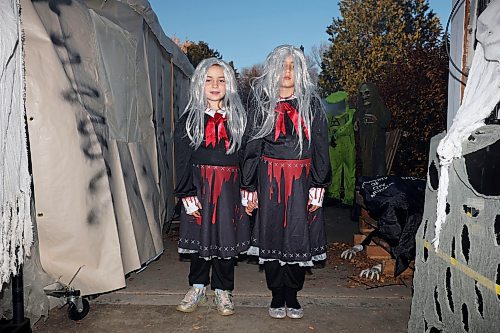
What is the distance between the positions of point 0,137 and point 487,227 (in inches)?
83.2

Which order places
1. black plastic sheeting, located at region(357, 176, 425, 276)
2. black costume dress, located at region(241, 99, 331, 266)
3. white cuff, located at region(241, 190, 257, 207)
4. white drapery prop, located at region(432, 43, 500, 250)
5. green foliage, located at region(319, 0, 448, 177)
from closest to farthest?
white drapery prop, located at region(432, 43, 500, 250) → black costume dress, located at region(241, 99, 331, 266) → white cuff, located at region(241, 190, 257, 207) → black plastic sheeting, located at region(357, 176, 425, 276) → green foliage, located at region(319, 0, 448, 177)

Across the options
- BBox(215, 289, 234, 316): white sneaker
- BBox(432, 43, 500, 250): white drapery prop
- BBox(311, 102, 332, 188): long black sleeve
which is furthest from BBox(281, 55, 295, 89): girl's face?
BBox(215, 289, 234, 316): white sneaker

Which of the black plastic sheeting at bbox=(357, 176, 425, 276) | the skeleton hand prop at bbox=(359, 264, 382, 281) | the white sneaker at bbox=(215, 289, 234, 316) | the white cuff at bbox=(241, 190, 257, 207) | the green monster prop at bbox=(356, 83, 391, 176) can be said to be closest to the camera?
the white cuff at bbox=(241, 190, 257, 207)

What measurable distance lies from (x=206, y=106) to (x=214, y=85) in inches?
6.0

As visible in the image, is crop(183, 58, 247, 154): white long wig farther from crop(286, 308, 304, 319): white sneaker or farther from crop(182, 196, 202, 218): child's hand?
crop(286, 308, 304, 319): white sneaker

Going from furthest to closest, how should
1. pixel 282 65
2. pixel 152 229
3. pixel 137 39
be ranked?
pixel 137 39
pixel 152 229
pixel 282 65

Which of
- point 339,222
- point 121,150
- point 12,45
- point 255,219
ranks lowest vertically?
point 339,222

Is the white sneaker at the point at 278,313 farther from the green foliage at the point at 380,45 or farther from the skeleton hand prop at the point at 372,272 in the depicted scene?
the green foliage at the point at 380,45

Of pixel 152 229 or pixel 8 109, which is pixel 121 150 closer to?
pixel 152 229

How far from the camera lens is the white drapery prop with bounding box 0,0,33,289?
7.07 ft

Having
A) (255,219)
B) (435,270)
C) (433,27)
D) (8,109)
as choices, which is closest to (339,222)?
(255,219)

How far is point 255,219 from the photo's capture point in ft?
10.5

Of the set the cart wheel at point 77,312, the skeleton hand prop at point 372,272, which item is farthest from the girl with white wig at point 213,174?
the skeleton hand prop at point 372,272

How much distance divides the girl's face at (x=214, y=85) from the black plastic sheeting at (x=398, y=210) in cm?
175
